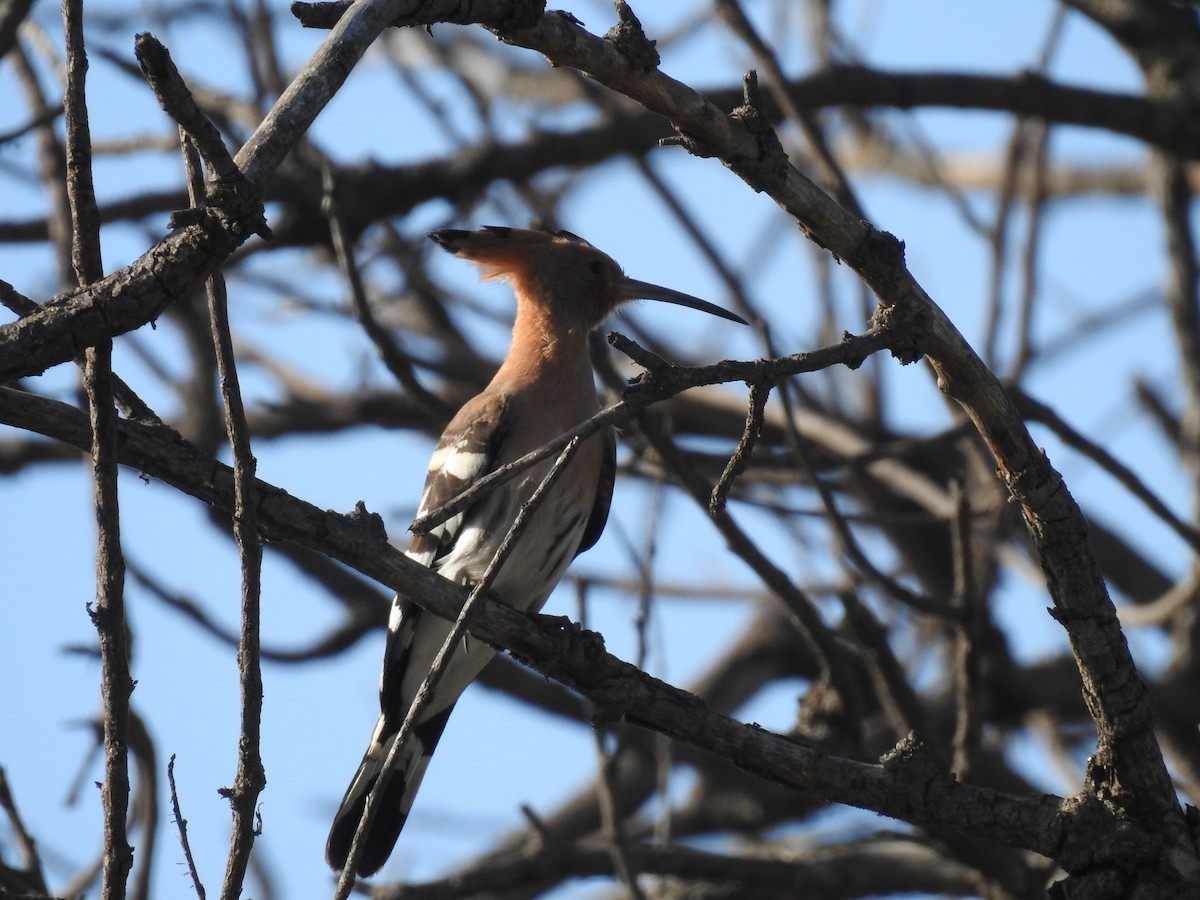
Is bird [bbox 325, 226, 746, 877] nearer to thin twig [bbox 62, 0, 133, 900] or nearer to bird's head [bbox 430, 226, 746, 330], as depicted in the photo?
bird's head [bbox 430, 226, 746, 330]

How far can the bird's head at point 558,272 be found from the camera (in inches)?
163

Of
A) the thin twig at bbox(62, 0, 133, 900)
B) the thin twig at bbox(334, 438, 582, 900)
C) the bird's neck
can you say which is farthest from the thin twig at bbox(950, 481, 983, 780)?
the thin twig at bbox(62, 0, 133, 900)

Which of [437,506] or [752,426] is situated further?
[437,506]

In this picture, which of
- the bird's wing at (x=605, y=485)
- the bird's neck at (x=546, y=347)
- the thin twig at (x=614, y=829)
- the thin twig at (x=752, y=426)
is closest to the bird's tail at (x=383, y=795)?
the thin twig at (x=614, y=829)

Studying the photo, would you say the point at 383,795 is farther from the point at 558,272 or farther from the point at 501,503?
the point at 558,272

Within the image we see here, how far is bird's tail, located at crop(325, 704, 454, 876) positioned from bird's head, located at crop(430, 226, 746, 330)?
1255 mm

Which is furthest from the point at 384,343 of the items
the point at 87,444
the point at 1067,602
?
the point at 1067,602

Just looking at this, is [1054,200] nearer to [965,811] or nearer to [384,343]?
[384,343]

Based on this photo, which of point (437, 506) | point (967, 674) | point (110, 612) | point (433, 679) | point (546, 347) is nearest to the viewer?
point (110, 612)

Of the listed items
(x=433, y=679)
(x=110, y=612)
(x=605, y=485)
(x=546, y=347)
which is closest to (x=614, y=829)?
(x=605, y=485)

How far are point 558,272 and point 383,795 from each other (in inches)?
65.3

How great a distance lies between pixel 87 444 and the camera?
193cm

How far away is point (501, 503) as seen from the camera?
11.4ft

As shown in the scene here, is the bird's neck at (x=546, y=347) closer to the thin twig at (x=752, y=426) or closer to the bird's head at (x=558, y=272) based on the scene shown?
the bird's head at (x=558, y=272)
